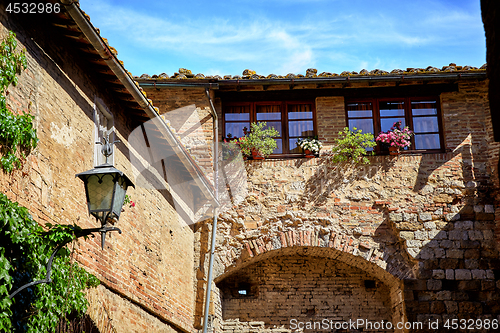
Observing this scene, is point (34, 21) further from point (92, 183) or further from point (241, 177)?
point (241, 177)

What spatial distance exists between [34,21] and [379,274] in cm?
835

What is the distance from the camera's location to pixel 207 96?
1145 centimetres

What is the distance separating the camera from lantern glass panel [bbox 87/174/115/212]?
420 centimetres

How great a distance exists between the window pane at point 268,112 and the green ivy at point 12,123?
7357mm

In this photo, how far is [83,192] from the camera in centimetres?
627

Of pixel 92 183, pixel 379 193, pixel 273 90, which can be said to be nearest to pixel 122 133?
pixel 92 183

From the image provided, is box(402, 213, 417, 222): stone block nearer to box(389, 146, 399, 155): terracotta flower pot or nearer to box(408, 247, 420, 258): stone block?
box(408, 247, 420, 258): stone block

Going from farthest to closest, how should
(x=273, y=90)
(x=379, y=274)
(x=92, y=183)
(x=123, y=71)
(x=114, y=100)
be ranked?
(x=273, y=90) → (x=379, y=274) → (x=114, y=100) → (x=123, y=71) → (x=92, y=183)

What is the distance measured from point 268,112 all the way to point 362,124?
85.2 inches

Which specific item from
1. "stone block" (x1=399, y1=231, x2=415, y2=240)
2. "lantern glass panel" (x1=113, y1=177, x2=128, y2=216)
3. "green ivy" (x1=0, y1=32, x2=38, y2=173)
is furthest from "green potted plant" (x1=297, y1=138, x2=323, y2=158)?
"lantern glass panel" (x1=113, y1=177, x2=128, y2=216)

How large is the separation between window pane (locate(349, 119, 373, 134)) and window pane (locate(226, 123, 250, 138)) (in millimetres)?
2368

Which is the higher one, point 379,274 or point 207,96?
point 207,96

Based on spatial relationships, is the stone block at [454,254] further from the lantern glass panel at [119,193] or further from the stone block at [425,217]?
the lantern glass panel at [119,193]

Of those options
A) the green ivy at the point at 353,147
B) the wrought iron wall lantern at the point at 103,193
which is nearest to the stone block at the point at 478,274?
the green ivy at the point at 353,147
